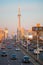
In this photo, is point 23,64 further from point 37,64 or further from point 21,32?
point 21,32

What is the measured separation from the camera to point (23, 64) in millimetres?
26797

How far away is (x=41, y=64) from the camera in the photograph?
25.5m

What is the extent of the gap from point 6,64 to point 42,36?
81.0 m

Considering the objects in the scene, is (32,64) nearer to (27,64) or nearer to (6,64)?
(27,64)

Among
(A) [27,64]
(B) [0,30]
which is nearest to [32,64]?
(A) [27,64]

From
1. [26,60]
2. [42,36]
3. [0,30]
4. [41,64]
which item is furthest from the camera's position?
[0,30]

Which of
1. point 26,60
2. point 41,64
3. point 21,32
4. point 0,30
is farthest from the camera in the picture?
→ point 21,32

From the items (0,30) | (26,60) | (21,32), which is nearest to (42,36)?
(0,30)

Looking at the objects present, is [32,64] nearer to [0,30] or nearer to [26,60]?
[26,60]

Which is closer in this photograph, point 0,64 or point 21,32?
point 0,64

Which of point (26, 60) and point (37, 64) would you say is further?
point (26, 60)

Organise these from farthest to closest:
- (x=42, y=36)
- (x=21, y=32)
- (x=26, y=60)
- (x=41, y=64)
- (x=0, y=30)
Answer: (x=21, y=32), (x=0, y=30), (x=42, y=36), (x=26, y=60), (x=41, y=64)

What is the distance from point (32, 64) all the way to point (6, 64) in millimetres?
2353

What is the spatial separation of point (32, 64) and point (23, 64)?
818mm
